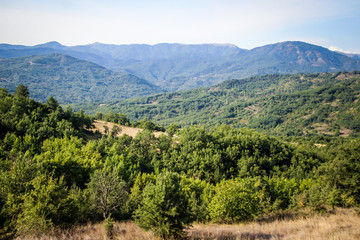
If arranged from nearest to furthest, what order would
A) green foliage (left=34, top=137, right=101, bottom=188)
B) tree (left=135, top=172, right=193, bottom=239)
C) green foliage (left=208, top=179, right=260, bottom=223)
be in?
tree (left=135, top=172, right=193, bottom=239) → green foliage (left=208, top=179, right=260, bottom=223) → green foliage (left=34, top=137, right=101, bottom=188)

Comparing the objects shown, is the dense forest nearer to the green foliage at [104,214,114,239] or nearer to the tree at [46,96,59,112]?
the tree at [46,96,59,112]

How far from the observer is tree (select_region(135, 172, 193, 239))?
14945 millimetres

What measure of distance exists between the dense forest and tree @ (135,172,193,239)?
0.08m

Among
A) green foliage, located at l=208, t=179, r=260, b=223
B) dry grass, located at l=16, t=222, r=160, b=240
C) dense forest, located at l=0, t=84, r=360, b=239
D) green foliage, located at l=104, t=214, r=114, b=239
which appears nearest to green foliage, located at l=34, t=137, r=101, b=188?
dense forest, located at l=0, t=84, r=360, b=239

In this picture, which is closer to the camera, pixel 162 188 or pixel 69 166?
pixel 162 188

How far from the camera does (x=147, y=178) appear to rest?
127 ft

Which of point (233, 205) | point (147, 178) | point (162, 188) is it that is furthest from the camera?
point (147, 178)

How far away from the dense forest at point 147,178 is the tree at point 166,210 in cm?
8

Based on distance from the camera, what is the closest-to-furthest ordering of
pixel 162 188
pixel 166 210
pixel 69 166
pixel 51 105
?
pixel 166 210 < pixel 162 188 < pixel 69 166 < pixel 51 105

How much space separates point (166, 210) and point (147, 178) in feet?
79.0

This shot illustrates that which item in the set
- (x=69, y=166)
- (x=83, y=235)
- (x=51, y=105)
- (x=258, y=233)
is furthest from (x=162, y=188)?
(x=51, y=105)

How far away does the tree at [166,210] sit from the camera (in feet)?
49.0

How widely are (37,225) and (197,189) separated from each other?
2709cm

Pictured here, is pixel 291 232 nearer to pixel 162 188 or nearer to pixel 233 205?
pixel 233 205
